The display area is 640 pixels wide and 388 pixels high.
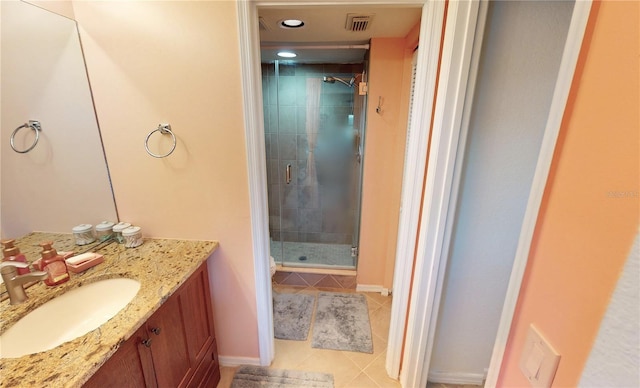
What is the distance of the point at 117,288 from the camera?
119 cm

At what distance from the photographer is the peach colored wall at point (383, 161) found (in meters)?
1.97

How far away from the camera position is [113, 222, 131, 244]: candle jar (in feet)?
4.66

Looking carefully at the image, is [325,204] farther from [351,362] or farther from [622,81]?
[622,81]

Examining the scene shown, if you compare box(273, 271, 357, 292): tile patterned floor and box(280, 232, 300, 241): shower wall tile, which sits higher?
box(280, 232, 300, 241): shower wall tile

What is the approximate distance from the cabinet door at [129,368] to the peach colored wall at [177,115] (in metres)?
0.57

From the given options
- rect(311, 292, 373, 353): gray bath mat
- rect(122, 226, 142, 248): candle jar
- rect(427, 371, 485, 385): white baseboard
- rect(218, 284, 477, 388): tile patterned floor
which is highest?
rect(122, 226, 142, 248): candle jar

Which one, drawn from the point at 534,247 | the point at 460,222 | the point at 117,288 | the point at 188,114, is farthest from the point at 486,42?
the point at 117,288

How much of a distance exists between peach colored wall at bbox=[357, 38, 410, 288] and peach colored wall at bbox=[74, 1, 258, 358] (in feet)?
3.76

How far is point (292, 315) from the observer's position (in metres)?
2.19

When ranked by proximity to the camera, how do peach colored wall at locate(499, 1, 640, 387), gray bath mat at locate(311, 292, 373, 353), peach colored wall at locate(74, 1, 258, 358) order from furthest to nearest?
1. gray bath mat at locate(311, 292, 373, 353)
2. peach colored wall at locate(74, 1, 258, 358)
3. peach colored wall at locate(499, 1, 640, 387)

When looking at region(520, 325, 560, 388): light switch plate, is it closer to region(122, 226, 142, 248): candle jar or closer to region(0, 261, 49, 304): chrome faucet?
region(0, 261, 49, 304): chrome faucet

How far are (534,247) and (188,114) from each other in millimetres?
1450

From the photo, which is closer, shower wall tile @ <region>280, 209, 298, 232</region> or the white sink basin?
the white sink basin

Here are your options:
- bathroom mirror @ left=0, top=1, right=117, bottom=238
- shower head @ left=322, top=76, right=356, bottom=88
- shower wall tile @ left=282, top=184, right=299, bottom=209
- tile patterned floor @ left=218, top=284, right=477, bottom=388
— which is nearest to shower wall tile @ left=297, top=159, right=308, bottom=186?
shower wall tile @ left=282, top=184, right=299, bottom=209
